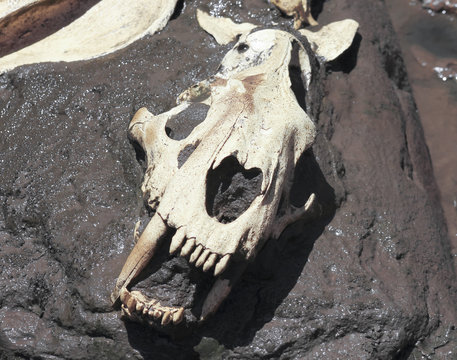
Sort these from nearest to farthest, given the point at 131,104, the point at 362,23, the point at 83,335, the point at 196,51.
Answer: the point at 83,335
the point at 131,104
the point at 196,51
the point at 362,23

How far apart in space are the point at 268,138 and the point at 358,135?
90cm

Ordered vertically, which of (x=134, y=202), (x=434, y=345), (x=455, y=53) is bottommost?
(x=434, y=345)

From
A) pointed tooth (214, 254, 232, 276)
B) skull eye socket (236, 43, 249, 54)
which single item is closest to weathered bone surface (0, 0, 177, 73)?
skull eye socket (236, 43, 249, 54)

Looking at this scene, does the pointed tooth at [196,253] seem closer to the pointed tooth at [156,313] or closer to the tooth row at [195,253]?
the tooth row at [195,253]

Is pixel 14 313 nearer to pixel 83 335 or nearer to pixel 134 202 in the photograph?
pixel 83 335

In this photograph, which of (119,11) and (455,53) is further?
(455,53)

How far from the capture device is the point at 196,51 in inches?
147

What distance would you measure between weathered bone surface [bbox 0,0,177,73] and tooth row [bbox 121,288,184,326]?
5.18 ft

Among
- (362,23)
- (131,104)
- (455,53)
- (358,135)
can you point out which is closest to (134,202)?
(131,104)

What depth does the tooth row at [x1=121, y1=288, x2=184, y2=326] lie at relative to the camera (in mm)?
2627

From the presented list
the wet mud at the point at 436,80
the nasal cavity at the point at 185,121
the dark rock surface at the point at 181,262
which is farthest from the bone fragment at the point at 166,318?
the wet mud at the point at 436,80

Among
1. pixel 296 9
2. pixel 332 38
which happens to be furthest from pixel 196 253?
pixel 296 9

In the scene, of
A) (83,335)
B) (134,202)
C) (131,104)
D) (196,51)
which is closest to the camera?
(83,335)

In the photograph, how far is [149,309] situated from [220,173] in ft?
1.94
